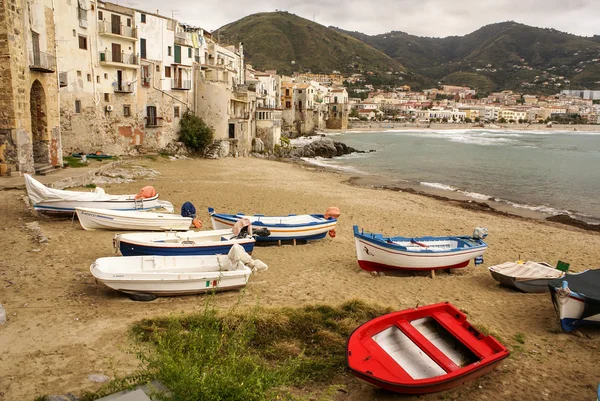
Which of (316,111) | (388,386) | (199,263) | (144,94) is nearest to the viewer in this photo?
(388,386)

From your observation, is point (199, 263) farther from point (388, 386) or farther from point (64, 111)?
point (64, 111)

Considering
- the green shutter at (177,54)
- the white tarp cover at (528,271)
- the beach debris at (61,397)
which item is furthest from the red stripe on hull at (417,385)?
the green shutter at (177,54)

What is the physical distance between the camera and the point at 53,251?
11.7 metres

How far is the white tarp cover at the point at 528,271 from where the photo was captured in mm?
10992

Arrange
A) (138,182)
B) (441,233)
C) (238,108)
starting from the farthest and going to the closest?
(238,108), (138,182), (441,233)

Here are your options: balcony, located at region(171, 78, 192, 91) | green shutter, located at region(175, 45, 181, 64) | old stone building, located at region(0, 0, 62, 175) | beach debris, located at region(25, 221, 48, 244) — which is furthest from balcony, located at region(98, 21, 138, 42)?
beach debris, located at region(25, 221, 48, 244)

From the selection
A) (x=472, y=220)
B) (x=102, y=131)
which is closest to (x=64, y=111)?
(x=102, y=131)

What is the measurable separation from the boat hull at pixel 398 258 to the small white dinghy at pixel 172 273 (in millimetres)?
3257

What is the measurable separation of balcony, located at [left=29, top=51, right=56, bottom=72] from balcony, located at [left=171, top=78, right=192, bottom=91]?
13.7 meters

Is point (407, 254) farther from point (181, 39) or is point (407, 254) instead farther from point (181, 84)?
point (181, 39)

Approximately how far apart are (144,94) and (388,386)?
31.4 meters

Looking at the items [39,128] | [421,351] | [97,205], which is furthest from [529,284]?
[39,128]

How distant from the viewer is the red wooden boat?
19.7 feet

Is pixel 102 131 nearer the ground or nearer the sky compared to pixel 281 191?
nearer the sky
